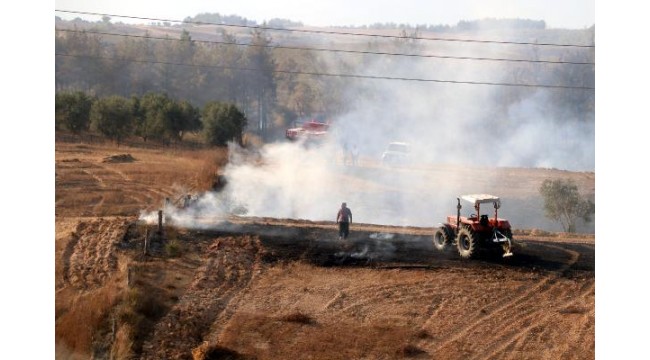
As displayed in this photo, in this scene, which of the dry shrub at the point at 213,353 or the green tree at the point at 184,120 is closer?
the dry shrub at the point at 213,353

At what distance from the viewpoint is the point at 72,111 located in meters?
39.1

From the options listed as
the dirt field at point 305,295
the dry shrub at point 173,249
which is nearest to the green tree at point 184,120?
the dirt field at point 305,295

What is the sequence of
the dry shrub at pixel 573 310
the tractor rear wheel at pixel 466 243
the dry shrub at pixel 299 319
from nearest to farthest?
1. the dry shrub at pixel 299 319
2. the dry shrub at pixel 573 310
3. the tractor rear wheel at pixel 466 243

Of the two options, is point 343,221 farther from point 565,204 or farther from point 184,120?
point 184,120

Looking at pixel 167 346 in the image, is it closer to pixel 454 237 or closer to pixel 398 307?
pixel 398 307

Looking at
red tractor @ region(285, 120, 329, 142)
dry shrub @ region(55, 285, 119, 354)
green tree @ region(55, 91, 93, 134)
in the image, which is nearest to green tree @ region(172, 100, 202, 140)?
green tree @ region(55, 91, 93, 134)

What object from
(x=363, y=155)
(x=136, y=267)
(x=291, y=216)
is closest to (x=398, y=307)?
(x=136, y=267)

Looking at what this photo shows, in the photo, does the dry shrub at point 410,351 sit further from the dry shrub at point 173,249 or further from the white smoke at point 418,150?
the white smoke at point 418,150

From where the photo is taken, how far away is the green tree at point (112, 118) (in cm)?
3897

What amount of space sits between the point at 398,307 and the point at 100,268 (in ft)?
22.3

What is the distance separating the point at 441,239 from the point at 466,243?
1.15 m

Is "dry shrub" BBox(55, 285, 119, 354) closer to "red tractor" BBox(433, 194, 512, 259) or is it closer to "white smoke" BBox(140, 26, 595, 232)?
"white smoke" BBox(140, 26, 595, 232)

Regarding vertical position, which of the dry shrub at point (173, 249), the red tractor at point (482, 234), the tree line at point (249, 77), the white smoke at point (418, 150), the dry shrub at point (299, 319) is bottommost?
the dry shrub at point (299, 319)

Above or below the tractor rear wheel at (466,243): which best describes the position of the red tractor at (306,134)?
above
